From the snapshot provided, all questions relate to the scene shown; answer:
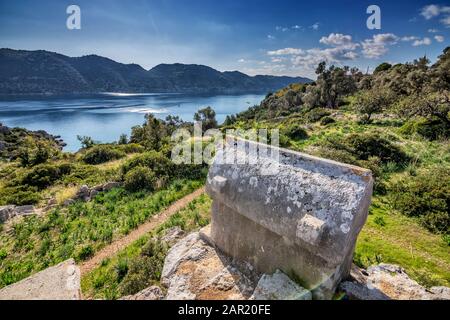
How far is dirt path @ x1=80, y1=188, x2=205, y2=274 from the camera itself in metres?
8.35

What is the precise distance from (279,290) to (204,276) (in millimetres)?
2050

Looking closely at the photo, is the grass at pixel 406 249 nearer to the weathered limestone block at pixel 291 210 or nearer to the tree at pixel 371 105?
the weathered limestone block at pixel 291 210

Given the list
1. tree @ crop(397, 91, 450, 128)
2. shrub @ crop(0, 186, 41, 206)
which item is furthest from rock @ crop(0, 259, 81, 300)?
tree @ crop(397, 91, 450, 128)

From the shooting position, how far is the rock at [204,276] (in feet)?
17.0

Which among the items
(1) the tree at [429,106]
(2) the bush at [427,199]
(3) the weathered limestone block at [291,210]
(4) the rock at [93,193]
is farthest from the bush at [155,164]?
(1) the tree at [429,106]

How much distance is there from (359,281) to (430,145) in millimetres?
17093

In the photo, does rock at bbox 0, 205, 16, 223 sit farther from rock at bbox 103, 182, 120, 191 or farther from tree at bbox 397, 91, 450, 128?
tree at bbox 397, 91, 450, 128

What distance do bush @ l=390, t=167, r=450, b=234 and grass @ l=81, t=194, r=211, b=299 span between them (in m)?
8.11

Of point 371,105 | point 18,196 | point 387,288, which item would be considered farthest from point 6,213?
point 371,105

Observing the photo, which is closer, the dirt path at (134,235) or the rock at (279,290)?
the rock at (279,290)

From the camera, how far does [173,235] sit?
8602 millimetres

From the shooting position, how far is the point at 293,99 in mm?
59719

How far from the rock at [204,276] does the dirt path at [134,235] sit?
327 cm
